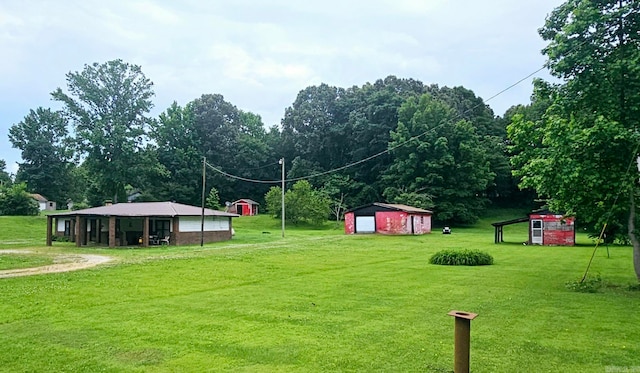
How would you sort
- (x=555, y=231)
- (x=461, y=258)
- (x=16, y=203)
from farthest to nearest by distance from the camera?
(x=16, y=203) < (x=555, y=231) < (x=461, y=258)

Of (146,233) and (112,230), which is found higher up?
(112,230)

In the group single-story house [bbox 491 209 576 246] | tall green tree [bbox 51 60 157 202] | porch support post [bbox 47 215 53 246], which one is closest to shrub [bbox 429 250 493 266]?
single-story house [bbox 491 209 576 246]

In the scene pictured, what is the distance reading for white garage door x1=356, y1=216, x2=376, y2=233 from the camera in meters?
41.6

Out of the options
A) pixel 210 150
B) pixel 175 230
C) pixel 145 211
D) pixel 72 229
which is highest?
pixel 210 150

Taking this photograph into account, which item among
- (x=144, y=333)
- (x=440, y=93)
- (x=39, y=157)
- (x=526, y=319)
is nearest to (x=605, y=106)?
(x=526, y=319)

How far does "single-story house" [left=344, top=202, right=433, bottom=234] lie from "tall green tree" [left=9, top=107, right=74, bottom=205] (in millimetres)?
50154

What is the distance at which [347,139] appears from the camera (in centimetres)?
7106

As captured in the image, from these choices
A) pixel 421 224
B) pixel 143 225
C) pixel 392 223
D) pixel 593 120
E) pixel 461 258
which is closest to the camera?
pixel 593 120

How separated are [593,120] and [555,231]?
71.0 feet

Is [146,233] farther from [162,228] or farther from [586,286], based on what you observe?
[586,286]

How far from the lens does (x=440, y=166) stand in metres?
55.2

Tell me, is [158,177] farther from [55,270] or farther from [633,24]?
[633,24]

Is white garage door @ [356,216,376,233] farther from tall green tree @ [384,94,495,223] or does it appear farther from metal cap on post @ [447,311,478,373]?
metal cap on post @ [447,311,478,373]

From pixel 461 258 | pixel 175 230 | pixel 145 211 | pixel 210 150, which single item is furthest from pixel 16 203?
pixel 461 258
